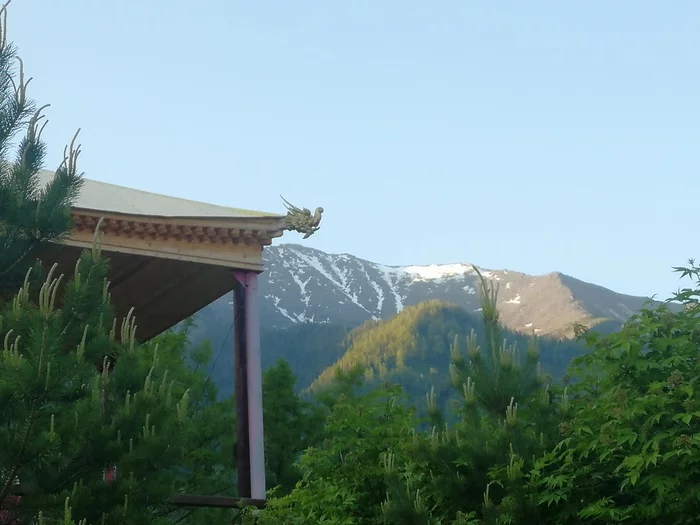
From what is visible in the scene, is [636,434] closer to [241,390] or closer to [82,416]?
[82,416]

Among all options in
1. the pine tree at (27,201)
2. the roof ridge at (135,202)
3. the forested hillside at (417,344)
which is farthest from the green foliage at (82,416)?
the forested hillside at (417,344)

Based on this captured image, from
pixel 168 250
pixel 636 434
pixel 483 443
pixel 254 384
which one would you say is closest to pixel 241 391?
pixel 254 384

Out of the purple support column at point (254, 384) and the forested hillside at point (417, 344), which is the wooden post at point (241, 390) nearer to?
the purple support column at point (254, 384)

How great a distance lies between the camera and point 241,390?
49.9 ft

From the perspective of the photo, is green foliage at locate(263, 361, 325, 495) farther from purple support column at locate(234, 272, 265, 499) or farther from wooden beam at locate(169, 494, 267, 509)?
wooden beam at locate(169, 494, 267, 509)

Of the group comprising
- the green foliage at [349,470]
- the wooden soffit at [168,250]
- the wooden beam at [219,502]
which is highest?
the wooden soffit at [168,250]

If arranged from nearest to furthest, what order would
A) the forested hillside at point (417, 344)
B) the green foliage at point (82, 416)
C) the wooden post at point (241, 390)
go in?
the green foliage at point (82, 416) → the wooden post at point (241, 390) → the forested hillside at point (417, 344)

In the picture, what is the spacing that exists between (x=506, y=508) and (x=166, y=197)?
8.96 m

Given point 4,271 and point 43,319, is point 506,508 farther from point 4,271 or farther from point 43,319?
point 4,271

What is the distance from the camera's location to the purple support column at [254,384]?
48.3 feet

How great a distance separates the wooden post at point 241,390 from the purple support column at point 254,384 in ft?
0.23

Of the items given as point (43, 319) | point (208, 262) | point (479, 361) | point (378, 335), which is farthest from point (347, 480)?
point (378, 335)

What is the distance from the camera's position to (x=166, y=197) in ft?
56.5

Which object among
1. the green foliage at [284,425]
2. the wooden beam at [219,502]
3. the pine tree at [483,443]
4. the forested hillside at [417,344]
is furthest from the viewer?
the forested hillside at [417,344]
